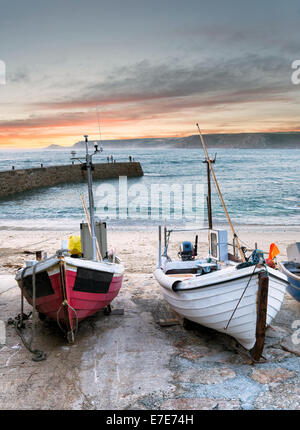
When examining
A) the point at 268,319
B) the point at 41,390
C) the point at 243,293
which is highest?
the point at 243,293

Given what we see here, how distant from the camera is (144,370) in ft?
20.2

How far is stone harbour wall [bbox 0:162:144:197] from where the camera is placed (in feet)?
133

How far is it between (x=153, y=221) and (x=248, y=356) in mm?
17814

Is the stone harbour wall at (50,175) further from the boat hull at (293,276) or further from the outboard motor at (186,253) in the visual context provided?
the boat hull at (293,276)

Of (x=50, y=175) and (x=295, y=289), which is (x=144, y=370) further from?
(x=50, y=175)

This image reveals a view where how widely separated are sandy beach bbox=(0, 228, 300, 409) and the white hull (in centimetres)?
56

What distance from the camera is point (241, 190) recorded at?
141 ft

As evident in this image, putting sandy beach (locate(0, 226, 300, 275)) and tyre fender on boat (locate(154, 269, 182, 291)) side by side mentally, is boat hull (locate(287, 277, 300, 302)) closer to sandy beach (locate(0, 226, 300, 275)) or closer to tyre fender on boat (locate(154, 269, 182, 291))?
tyre fender on boat (locate(154, 269, 182, 291))

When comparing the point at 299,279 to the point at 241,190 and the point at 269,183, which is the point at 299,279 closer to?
the point at 241,190

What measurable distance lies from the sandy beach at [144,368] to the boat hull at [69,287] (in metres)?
0.56

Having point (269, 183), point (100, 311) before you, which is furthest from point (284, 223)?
point (269, 183)

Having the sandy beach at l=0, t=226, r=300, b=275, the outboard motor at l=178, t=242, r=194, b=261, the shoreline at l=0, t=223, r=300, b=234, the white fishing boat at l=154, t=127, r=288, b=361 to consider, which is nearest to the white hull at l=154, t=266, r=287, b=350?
the white fishing boat at l=154, t=127, r=288, b=361

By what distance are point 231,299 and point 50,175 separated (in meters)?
43.8

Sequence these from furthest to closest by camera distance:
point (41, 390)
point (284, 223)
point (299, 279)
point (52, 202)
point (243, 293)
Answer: point (52, 202), point (284, 223), point (299, 279), point (243, 293), point (41, 390)
